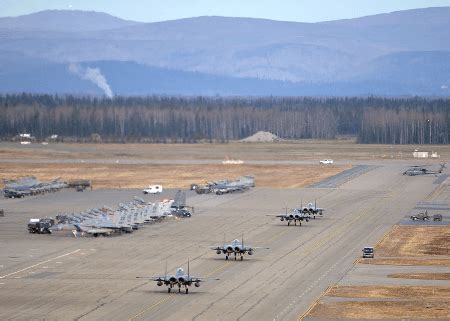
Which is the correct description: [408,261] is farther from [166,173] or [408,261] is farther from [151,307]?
[166,173]

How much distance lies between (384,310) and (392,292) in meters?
6.20

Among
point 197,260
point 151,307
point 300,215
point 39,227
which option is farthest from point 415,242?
point 151,307

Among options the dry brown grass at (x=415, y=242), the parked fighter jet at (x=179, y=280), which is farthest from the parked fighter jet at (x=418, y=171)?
the parked fighter jet at (x=179, y=280)

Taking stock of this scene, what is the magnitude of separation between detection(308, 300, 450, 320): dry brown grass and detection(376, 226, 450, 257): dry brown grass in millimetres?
21015

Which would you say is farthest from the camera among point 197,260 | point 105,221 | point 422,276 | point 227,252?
point 105,221

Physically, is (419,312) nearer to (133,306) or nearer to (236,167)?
(133,306)

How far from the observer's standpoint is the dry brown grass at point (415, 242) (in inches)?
3733

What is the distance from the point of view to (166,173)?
17725 cm

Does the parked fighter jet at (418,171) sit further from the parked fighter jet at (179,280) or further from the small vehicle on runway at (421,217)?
the parked fighter jet at (179,280)

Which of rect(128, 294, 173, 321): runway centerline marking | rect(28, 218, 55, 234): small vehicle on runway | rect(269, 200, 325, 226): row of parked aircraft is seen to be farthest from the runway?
rect(28, 218, 55, 234): small vehicle on runway

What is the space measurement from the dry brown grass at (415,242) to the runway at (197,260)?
177 cm

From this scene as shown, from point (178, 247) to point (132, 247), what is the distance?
362 centimetres

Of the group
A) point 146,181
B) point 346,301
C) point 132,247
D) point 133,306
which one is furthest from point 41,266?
point 146,181

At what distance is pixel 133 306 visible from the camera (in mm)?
71250
